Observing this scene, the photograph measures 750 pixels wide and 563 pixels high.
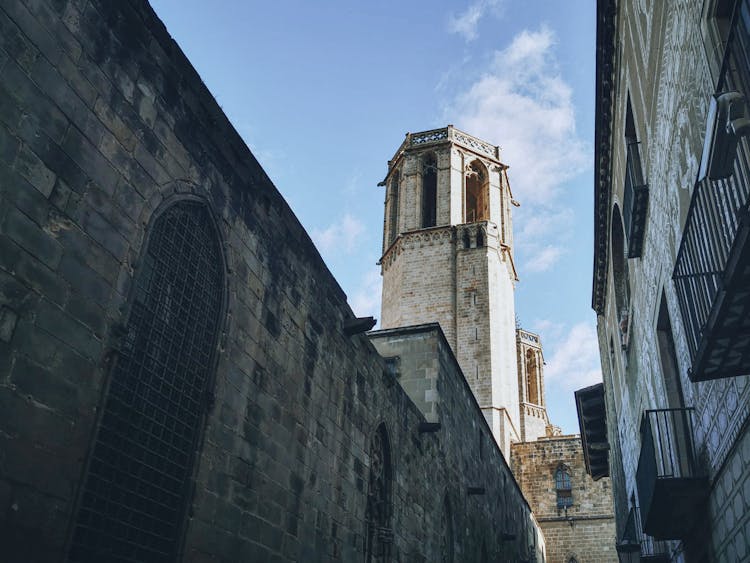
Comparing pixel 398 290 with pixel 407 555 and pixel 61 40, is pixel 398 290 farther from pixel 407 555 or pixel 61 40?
pixel 61 40

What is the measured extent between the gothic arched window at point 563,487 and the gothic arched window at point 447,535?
17.7 metres

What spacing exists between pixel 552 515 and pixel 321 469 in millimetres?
24562

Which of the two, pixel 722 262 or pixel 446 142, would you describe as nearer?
pixel 722 262

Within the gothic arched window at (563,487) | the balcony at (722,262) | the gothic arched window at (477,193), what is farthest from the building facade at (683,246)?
the gothic arched window at (477,193)

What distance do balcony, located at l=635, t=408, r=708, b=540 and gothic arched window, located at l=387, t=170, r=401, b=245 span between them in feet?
94.7

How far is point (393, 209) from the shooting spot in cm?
3703

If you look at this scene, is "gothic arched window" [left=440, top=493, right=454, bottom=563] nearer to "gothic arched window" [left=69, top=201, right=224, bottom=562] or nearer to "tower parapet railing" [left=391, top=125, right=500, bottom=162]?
"gothic arched window" [left=69, top=201, right=224, bottom=562]

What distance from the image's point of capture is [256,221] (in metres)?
7.60

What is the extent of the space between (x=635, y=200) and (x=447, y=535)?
29.2 ft

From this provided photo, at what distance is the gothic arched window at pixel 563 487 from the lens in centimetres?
3009

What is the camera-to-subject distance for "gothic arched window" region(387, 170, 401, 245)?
1423 inches

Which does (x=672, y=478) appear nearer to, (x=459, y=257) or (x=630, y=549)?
(x=630, y=549)

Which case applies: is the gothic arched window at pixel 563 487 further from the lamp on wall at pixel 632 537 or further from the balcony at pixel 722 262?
the balcony at pixel 722 262

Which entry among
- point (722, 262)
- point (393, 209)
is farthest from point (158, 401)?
point (393, 209)
